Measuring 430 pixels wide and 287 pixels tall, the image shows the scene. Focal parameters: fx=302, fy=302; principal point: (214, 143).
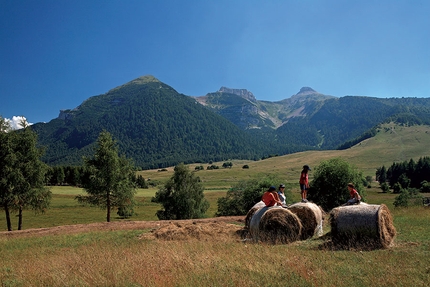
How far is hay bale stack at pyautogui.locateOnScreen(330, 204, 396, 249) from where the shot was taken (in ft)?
38.4

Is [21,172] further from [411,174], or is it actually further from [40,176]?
[411,174]

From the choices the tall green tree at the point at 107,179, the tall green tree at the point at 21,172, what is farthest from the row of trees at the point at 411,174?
the tall green tree at the point at 21,172

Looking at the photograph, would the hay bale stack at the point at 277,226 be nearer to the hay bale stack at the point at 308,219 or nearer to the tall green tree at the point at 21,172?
the hay bale stack at the point at 308,219

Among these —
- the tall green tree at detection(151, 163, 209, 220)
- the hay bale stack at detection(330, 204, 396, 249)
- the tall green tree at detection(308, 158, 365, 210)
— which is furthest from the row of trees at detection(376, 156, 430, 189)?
the hay bale stack at detection(330, 204, 396, 249)

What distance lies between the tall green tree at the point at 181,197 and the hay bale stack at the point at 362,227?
33.4 m

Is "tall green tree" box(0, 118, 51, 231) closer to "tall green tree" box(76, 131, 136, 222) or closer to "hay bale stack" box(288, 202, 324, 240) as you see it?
"tall green tree" box(76, 131, 136, 222)

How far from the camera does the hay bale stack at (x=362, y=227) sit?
11.7 meters

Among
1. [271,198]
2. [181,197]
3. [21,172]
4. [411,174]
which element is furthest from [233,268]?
[411,174]

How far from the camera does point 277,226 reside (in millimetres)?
14391

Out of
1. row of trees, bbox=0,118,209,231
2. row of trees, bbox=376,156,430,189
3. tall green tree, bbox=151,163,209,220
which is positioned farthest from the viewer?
row of trees, bbox=376,156,430,189

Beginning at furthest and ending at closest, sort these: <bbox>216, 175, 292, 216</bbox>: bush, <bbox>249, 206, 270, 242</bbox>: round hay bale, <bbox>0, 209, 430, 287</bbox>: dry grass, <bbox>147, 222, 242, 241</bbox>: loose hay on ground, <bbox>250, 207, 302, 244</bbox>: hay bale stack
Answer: <bbox>216, 175, 292, 216</bbox>: bush → <bbox>147, 222, 242, 241</bbox>: loose hay on ground → <bbox>249, 206, 270, 242</bbox>: round hay bale → <bbox>250, 207, 302, 244</bbox>: hay bale stack → <bbox>0, 209, 430, 287</bbox>: dry grass

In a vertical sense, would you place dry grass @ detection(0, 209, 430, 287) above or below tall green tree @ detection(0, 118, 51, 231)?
below

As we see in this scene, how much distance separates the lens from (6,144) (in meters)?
26.9

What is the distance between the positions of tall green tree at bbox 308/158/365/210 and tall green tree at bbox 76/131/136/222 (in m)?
19.5
